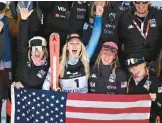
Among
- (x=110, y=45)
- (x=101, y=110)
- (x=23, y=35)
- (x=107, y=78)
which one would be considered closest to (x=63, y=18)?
(x=23, y=35)

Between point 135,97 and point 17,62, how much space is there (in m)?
1.82

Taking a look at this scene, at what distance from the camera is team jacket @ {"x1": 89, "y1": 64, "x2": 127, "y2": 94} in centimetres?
543

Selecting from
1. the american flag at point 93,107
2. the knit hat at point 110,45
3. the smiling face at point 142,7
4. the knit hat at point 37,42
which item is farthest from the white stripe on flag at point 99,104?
the smiling face at point 142,7

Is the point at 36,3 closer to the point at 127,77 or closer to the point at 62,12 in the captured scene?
the point at 62,12

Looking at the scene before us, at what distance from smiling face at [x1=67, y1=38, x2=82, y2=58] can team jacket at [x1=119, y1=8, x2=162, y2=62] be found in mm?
914

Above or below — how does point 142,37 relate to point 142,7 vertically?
below

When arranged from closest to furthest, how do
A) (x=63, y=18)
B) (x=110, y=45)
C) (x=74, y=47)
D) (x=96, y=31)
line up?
(x=74, y=47) < (x=110, y=45) < (x=96, y=31) < (x=63, y=18)

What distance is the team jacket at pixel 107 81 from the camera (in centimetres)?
543

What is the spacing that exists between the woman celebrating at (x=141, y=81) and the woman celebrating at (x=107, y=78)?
10 cm

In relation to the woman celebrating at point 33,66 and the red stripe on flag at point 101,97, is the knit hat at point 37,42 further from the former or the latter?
the red stripe on flag at point 101,97

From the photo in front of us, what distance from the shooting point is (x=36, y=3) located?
6.35 m

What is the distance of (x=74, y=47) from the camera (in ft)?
18.1

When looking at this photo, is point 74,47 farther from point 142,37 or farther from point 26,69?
point 142,37

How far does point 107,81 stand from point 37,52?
96 cm
